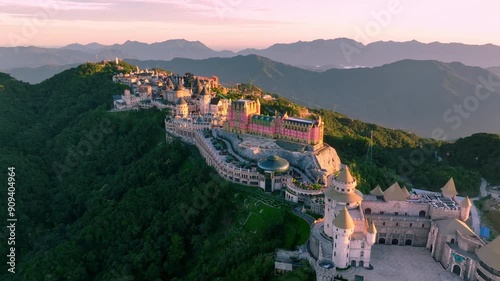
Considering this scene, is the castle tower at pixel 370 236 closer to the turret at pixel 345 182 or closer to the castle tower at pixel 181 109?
the turret at pixel 345 182

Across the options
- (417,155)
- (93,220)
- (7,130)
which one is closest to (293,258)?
(93,220)

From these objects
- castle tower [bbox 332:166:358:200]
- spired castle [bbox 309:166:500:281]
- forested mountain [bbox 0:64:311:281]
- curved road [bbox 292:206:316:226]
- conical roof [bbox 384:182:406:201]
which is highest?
castle tower [bbox 332:166:358:200]

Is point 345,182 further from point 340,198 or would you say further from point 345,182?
point 340,198

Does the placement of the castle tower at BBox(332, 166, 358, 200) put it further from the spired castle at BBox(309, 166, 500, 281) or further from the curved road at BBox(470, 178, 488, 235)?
the curved road at BBox(470, 178, 488, 235)

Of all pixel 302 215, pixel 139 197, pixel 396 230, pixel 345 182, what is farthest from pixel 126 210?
pixel 396 230

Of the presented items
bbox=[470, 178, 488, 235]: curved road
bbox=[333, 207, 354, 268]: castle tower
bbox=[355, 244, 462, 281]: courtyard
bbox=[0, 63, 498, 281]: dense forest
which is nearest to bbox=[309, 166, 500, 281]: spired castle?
bbox=[333, 207, 354, 268]: castle tower

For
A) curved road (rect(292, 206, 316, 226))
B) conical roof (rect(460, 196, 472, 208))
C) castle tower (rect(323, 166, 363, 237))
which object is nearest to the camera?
castle tower (rect(323, 166, 363, 237))

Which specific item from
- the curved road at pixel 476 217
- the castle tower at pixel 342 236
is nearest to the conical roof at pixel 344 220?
the castle tower at pixel 342 236
